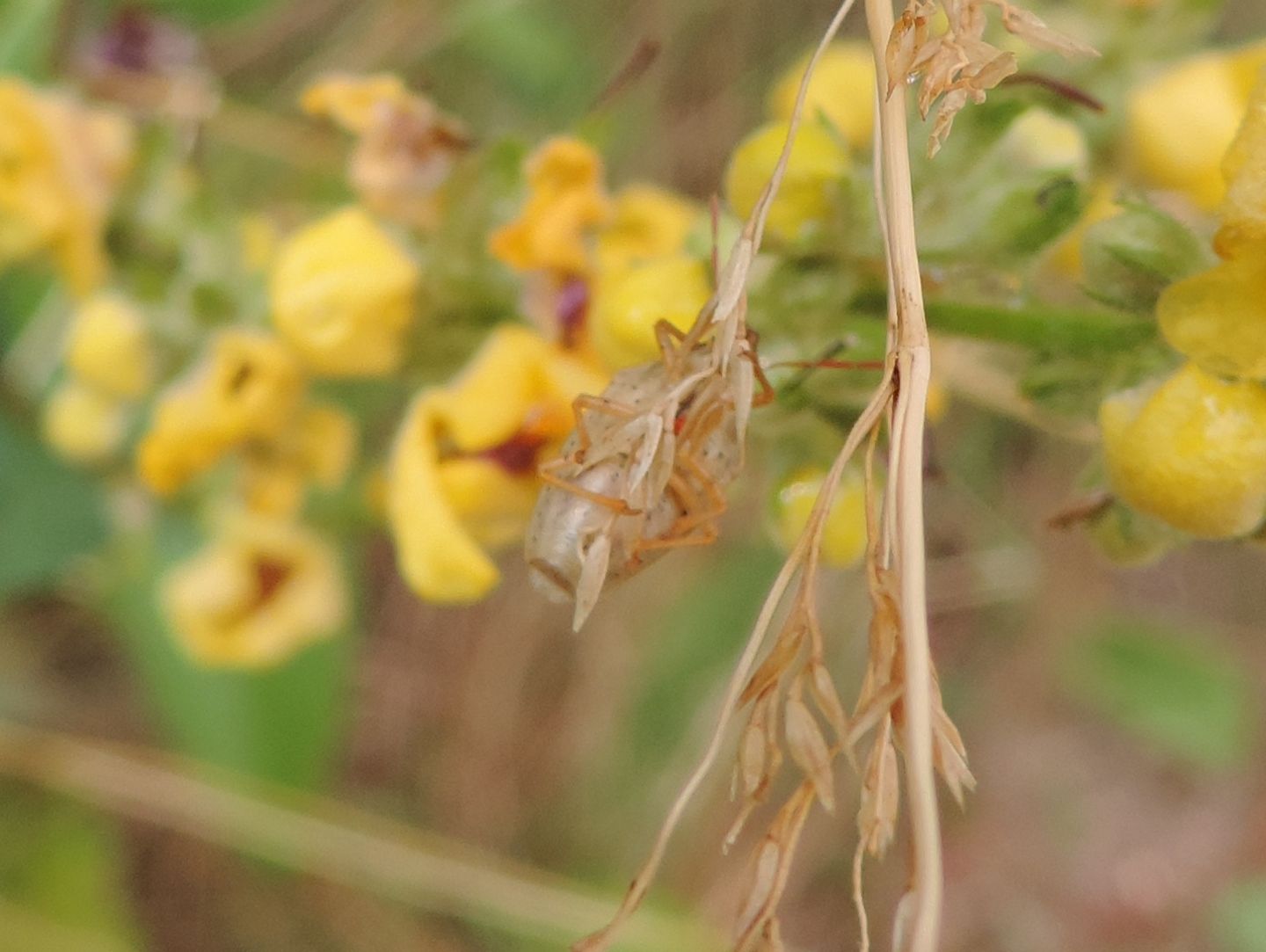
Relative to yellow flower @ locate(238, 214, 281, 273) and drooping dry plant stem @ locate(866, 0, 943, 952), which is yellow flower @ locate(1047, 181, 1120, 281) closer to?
drooping dry plant stem @ locate(866, 0, 943, 952)

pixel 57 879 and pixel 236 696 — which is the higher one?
pixel 236 696

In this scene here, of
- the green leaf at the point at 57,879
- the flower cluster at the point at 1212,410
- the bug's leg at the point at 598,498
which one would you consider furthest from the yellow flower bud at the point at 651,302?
the green leaf at the point at 57,879

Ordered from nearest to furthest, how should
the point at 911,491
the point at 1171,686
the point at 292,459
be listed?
the point at 911,491, the point at 292,459, the point at 1171,686

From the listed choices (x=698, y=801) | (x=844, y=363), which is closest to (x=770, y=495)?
(x=844, y=363)

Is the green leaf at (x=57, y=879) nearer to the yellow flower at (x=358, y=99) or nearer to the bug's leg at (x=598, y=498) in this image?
the yellow flower at (x=358, y=99)

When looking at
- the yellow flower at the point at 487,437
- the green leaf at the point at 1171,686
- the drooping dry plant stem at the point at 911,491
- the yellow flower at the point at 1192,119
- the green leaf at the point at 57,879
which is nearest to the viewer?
the drooping dry plant stem at the point at 911,491

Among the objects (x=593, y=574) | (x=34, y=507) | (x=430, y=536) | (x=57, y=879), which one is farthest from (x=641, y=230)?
(x=57, y=879)

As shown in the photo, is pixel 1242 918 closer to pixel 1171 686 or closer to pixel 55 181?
pixel 1171 686

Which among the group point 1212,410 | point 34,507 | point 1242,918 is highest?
point 1212,410
